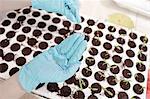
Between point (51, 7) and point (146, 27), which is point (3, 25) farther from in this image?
point (146, 27)

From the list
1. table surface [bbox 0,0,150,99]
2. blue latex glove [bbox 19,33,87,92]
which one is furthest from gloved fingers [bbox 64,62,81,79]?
table surface [bbox 0,0,150,99]

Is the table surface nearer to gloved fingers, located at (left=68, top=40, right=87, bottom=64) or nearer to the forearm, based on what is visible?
gloved fingers, located at (left=68, top=40, right=87, bottom=64)

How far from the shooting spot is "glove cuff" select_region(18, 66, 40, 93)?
0.82 m

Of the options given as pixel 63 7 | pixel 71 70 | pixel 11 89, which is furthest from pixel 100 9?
pixel 11 89

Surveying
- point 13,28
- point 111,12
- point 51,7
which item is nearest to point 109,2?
point 111,12

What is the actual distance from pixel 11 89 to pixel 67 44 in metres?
0.22

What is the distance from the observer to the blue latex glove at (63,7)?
94 centimetres

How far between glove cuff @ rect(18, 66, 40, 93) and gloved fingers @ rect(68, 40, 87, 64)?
122mm

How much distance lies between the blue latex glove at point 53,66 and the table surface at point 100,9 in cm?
23

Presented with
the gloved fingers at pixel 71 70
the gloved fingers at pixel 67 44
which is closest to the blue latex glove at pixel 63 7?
the gloved fingers at pixel 67 44

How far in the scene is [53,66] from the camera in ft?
2.76

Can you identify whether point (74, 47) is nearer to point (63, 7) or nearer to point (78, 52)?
point (78, 52)

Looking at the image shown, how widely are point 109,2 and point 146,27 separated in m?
0.18

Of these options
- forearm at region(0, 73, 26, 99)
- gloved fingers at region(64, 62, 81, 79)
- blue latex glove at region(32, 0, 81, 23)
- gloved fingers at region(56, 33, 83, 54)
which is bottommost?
forearm at region(0, 73, 26, 99)
